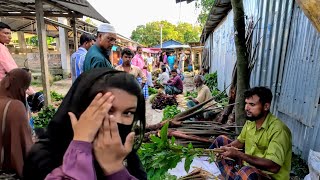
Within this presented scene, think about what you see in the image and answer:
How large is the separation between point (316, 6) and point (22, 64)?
→ 16874 millimetres

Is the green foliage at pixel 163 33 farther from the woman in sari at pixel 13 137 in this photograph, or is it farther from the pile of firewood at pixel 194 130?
the woman in sari at pixel 13 137

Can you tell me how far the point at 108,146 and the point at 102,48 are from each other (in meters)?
2.74

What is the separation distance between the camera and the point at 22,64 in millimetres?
15375

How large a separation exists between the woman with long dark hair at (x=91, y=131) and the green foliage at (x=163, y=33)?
65988mm

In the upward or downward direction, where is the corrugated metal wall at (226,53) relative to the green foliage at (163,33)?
downward

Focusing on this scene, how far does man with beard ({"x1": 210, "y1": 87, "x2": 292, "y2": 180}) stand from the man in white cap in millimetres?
1837

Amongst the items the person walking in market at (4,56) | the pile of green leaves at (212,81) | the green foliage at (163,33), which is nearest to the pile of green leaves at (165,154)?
the person walking in market at (4,56)

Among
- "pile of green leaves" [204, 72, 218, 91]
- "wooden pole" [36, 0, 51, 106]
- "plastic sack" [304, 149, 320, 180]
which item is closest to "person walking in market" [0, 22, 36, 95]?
"wooden pole" [36, 0, 51, 106]

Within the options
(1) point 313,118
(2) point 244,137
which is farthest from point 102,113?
(1) point 313,118

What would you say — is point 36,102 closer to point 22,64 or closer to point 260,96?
point 260,96

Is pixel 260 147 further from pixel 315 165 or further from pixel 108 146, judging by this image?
pixel 108 146

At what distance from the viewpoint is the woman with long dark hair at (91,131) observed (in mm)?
894

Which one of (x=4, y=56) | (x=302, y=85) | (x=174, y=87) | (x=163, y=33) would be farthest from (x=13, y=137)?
(x=163, y=33)

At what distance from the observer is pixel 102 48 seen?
11.4 feet
